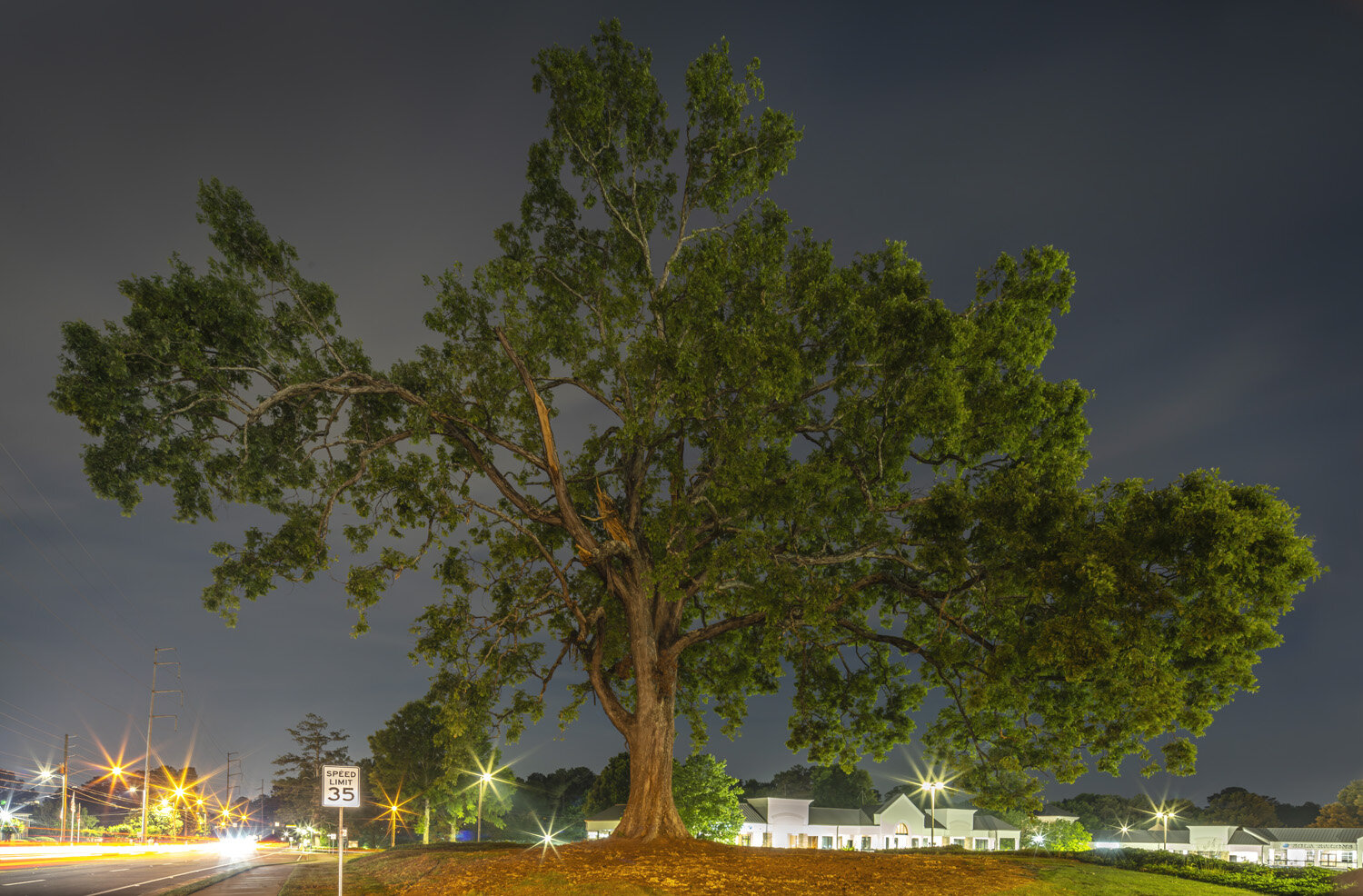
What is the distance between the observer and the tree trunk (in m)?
18.7

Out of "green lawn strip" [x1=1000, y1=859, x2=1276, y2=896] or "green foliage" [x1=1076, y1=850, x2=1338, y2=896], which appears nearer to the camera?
"green lawn strip" [x1=1000, y1=859, x2=1276, y2=896]

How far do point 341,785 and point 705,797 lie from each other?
46.9 metres

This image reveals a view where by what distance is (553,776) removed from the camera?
13475 cm

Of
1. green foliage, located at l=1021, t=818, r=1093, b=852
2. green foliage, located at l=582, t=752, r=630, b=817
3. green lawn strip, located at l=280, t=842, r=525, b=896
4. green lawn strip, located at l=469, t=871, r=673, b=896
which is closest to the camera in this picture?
green lawn strip, located at l=469, t=871, r=673, b=896

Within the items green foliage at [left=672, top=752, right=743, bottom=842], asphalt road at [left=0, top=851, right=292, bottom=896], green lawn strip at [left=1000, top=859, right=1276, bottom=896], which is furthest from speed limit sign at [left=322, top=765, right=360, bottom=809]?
green foliage at [left=672, top=752, right=743, bottom=842]

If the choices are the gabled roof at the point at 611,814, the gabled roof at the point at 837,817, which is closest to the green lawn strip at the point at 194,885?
the gabled roof at the point at 611,814

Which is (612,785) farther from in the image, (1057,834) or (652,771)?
(652,771)

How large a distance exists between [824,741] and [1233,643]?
1191 cm

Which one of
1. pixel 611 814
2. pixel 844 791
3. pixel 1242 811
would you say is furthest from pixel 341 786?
pixel 1242 811

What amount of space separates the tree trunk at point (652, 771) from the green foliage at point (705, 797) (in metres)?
37.3

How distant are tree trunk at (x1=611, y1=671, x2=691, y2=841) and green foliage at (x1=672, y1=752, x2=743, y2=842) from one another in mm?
37343

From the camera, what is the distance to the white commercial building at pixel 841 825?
7006 centimetres

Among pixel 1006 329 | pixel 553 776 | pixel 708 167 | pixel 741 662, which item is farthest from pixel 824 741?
pixel 553 776

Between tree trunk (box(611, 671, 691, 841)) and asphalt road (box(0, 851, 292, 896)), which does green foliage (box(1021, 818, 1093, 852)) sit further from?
asphalt road (box(0, 851, 292, 896))
